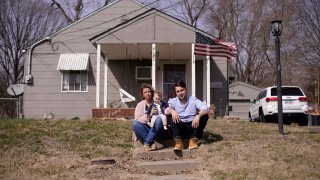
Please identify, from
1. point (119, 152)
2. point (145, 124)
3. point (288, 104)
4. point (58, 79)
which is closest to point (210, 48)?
point (288, 104)

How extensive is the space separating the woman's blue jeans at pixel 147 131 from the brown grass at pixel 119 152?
430 millimetres

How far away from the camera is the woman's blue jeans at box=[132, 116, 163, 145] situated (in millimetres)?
8625

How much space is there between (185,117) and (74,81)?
Result: 12.0 meters

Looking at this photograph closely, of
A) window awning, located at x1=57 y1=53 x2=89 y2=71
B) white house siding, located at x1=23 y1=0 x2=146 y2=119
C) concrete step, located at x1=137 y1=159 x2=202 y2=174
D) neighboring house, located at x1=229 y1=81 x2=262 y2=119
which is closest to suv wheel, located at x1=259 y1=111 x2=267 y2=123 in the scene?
white house siding, located at x1=23 y1=0 x2=146 y2=119

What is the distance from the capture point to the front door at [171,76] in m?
20.1

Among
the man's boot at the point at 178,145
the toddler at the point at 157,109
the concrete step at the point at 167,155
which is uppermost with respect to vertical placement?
the toddler at the point at 157,109

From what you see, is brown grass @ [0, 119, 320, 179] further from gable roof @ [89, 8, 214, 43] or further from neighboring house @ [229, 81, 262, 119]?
neighboring house @ [229, 81, 262, 119]

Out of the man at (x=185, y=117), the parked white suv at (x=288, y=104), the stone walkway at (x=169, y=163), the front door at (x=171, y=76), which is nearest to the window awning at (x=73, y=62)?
the front door at (x=171, y=76)

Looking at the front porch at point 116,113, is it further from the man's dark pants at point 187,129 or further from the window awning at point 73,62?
the man's dark pants at point 187,129

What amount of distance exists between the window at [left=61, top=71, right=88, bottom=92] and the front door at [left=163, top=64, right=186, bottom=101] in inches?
135

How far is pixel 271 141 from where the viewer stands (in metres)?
9.18

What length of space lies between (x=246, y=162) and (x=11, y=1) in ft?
111

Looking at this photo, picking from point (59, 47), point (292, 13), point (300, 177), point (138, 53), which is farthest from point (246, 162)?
point (292, 13)

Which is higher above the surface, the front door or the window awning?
the window awning
